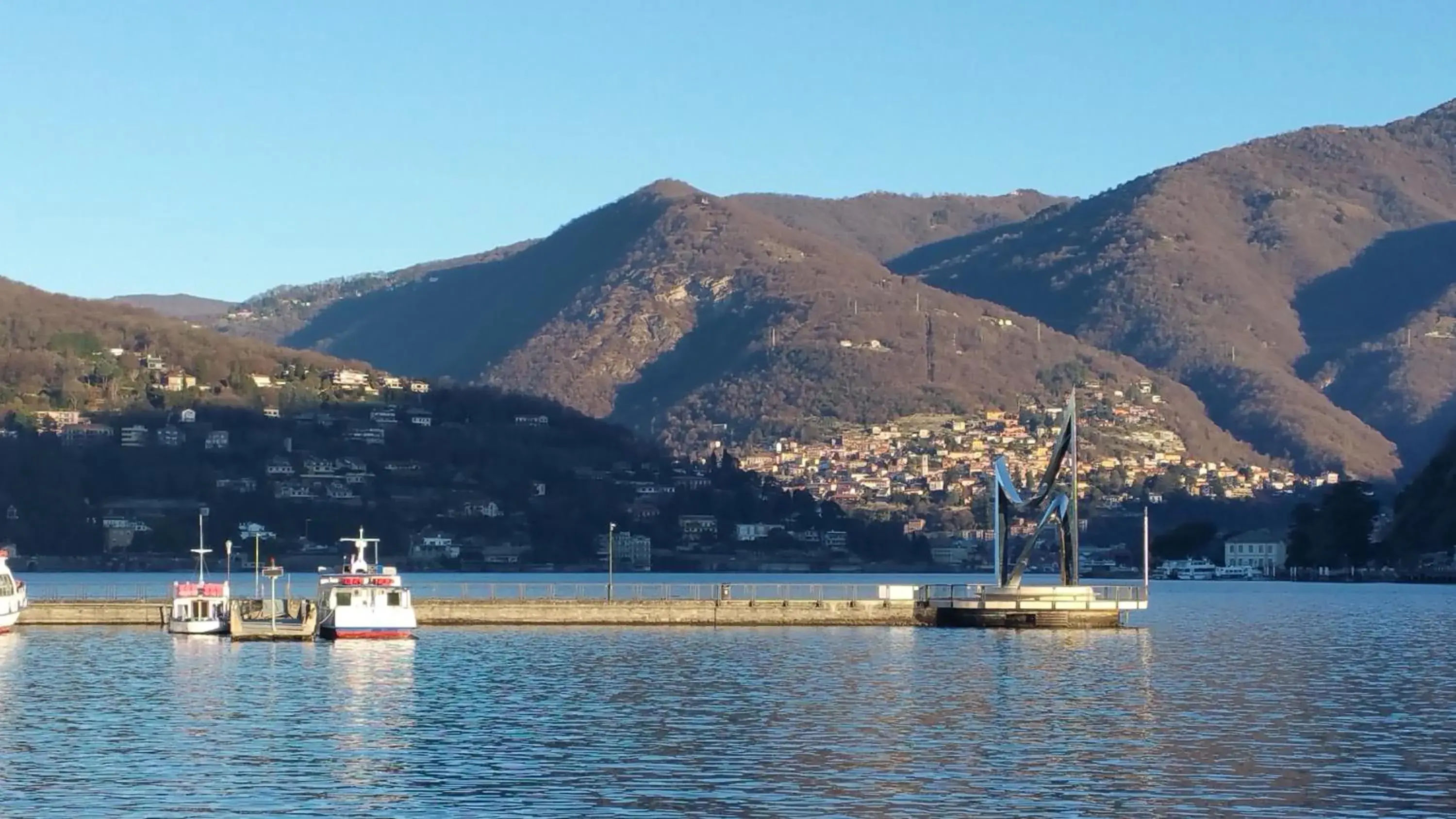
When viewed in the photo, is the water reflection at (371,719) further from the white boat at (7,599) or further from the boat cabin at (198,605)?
the white boat at (7,599)

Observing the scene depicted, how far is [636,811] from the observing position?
129ft

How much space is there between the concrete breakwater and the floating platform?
65.5 inches

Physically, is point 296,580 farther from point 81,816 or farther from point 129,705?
point 81,816

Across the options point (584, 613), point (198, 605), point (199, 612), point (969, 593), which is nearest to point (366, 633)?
point (199, 612)

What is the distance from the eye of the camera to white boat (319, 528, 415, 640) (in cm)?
8656

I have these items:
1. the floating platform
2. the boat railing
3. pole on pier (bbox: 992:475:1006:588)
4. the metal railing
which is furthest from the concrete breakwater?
the boat railing

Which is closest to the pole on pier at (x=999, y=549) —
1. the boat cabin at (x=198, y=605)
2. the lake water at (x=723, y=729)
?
the lake water at (x=723, y=729)

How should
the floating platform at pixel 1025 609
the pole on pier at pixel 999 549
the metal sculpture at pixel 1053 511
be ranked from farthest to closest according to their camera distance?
the pole on pier at pixel 999 549 → the metal sculpture at pixel 1053 511 → the floating platform at pixel 1025 609

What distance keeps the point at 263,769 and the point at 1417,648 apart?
5533 centimetres

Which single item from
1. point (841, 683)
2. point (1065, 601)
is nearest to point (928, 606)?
point (1065, 601)

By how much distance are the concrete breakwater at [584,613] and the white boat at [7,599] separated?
556 centimetres

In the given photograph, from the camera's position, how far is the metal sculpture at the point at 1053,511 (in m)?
99.1

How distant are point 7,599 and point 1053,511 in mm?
42860

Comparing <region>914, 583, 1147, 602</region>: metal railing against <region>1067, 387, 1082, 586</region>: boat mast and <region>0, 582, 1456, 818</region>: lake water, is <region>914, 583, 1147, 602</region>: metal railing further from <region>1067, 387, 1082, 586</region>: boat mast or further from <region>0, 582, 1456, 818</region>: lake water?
<region>0, 582, 1456, 818</region>: lake water
